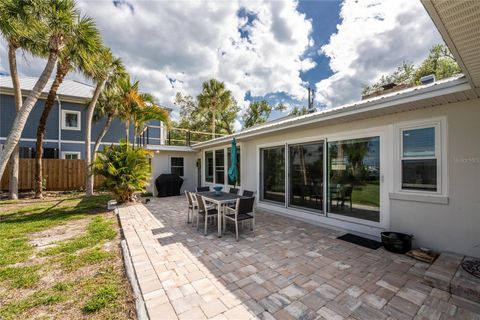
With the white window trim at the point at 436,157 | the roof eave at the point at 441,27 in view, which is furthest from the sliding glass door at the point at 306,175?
the roof eave at the point at 441,27

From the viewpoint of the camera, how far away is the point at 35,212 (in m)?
7.09

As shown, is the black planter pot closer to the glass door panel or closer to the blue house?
the glass door panel

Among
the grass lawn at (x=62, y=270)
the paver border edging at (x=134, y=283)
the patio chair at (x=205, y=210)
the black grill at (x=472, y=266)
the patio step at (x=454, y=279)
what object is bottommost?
the grass lawn at (x=62, y=270)

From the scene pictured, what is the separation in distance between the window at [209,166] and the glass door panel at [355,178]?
6.71m

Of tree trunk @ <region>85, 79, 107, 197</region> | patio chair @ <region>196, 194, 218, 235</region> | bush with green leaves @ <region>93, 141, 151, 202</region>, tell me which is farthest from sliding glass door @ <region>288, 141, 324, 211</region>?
tree trunk @ <region>85, 79, 107, 197</region>

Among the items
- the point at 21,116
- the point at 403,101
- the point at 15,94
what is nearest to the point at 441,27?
the point at 403,101

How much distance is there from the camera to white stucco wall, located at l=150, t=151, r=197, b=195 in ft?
37.0

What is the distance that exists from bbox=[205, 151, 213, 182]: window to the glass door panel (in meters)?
6.71

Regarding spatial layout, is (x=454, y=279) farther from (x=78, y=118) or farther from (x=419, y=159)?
(x=78, y=118)

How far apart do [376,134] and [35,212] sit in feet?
35.5

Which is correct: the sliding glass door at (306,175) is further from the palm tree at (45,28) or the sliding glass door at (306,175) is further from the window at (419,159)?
the palm tree at (45,28)

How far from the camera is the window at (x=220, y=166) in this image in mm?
9973

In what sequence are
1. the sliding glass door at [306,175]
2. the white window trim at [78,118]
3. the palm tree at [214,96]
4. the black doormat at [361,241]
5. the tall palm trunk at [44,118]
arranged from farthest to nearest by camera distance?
the palm tree at [214,96] → the white window trim at [78,118] → the tall palm trunk at [44,118] → the sliding glass door at [306,175] → the black doormat at [361,241]

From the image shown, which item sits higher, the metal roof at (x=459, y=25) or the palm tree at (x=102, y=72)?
the palm tree at (x=102, y=72)
